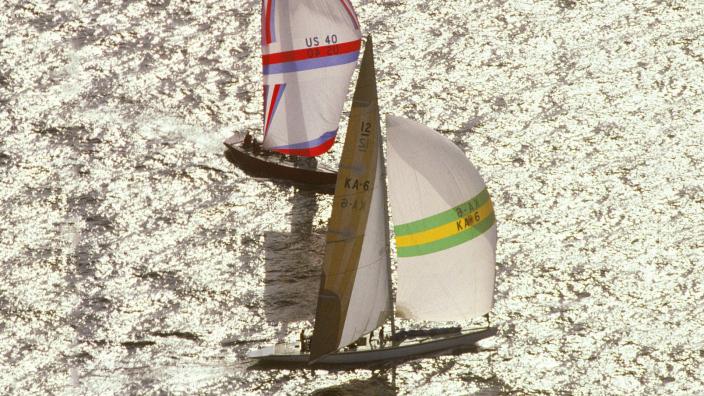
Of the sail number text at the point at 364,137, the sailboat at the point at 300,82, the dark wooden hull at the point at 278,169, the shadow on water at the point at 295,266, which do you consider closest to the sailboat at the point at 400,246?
the sail number text at the point at 364,137

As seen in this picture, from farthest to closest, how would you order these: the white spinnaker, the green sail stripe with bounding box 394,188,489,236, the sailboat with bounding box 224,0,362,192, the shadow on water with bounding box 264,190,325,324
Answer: the sailboat with bounding box 224,0,362,192, the shadow on water with bounding box 264,190,325,324, the green sail stripe with bounding box 394,188,489,236, the white spinnaker

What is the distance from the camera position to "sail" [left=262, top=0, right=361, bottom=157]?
96.1 m

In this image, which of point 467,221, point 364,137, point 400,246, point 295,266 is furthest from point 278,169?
point 364,137

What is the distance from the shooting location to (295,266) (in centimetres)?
8894

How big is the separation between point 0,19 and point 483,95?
2892 cm

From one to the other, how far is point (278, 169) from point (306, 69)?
5316 mm

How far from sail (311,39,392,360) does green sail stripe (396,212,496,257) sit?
110cm

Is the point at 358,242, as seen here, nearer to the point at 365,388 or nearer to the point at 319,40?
the point at 365,388

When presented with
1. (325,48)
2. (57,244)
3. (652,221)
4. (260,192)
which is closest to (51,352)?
(57,244)

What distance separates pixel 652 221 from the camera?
91.8 m

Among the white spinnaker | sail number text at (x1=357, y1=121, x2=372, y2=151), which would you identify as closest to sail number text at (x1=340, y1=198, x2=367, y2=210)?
the white spinnaker

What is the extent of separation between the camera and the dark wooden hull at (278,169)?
3748 inches

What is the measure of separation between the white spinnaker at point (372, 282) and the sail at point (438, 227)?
27.0 inches

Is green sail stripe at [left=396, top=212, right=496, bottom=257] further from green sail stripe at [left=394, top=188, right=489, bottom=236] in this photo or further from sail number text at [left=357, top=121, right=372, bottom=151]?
sail number text at [left=357, top=121, right=372, bottom=151]
